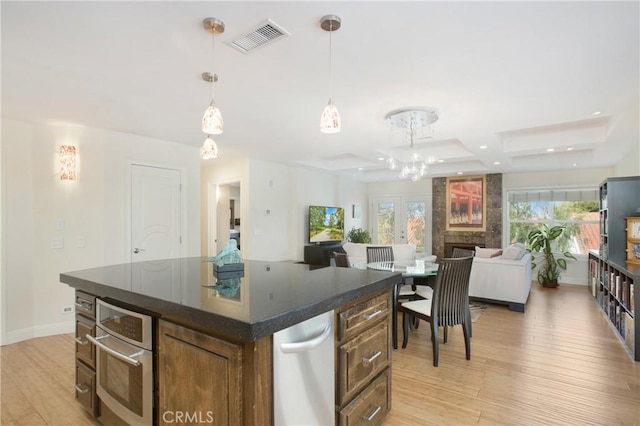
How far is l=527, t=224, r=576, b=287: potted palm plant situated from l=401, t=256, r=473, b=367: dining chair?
4.62m

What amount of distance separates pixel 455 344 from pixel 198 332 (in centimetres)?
295

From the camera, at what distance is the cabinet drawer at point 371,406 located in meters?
1.58

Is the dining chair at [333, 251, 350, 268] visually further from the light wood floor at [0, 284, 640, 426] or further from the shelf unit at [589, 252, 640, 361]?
the shelf unit at [589, 252, 640, 361]

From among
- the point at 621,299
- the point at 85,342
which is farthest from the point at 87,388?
the point at 621,299

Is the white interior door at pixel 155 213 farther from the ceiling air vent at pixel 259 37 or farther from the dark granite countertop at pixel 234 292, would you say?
the ceiling air vent at pixel 259 37

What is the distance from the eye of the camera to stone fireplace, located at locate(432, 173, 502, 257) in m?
7.61

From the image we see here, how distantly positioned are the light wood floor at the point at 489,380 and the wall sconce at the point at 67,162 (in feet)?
6.08

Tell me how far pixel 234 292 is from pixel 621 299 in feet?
14.1

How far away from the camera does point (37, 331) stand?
363 cm

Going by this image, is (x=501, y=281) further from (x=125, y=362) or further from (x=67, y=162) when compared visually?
(x=67, y=162)

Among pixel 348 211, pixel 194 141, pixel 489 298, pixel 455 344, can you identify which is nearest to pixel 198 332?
pixel 455 344

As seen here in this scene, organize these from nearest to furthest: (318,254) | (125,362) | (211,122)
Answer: (125,362), (211,122), (318,254)

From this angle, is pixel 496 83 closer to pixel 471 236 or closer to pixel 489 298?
pixel 489 298

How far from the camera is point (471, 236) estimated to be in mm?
7926
